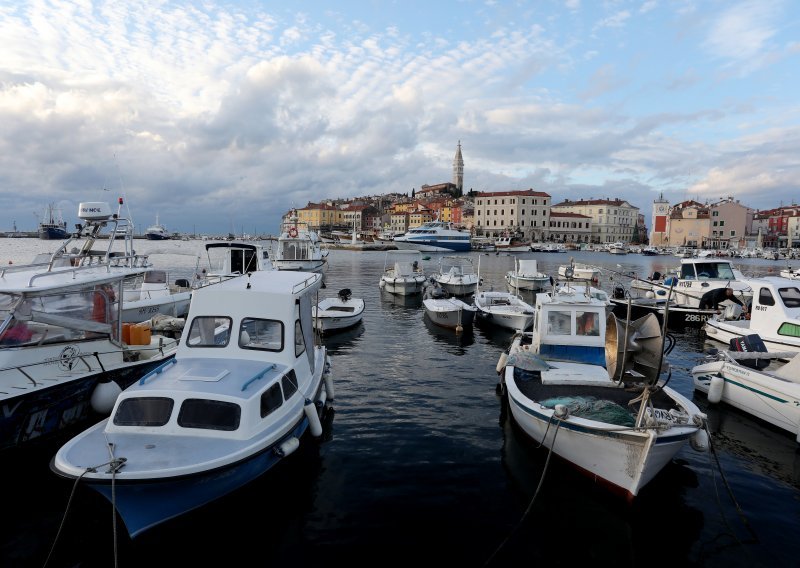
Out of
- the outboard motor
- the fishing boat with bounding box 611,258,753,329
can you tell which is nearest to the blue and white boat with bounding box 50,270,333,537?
the outboard motor

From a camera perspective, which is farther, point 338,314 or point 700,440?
point 338,314

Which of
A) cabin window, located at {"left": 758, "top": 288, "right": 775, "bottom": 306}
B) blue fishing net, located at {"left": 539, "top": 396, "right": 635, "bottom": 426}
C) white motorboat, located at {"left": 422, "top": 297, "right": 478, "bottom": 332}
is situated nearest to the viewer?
blue fishing net, located at {"left": 539, "top": 396, "right": 635, "bottom": 426}

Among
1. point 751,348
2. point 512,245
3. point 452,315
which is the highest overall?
point 512,245

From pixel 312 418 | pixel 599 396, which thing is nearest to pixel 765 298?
pixel 599 396

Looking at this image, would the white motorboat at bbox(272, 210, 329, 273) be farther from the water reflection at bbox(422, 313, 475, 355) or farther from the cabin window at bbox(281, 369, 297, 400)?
the cabin window at bbox(281, 369, 297, 400)

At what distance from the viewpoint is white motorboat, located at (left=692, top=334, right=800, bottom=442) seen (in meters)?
11.9

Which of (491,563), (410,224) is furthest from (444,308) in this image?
(410,224)

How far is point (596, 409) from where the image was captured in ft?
30.3

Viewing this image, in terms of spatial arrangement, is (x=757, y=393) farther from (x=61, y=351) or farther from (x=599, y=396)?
(x=61, y=351)

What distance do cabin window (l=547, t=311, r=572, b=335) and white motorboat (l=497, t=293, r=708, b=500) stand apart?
27 mm

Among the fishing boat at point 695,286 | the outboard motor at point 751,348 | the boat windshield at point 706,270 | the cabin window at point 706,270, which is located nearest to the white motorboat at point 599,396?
the outboard motor at point 751,348

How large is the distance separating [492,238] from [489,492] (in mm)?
138966

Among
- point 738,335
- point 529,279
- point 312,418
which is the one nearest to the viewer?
point 312,418

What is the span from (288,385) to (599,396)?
6.96 m
